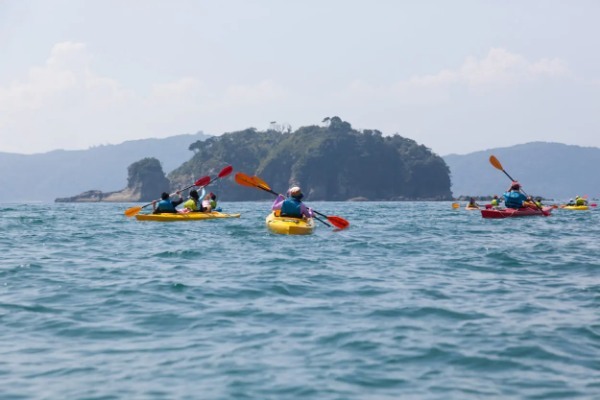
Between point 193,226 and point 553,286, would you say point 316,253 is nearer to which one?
point 553,286

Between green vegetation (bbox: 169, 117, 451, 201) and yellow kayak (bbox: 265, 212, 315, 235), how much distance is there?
15369 cm

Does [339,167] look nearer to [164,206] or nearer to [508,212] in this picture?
[508,212]

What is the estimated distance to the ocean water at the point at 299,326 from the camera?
6.10 m

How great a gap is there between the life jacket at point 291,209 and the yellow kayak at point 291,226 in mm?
160

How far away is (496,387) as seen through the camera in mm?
6020

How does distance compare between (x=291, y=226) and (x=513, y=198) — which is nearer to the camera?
(x=291, y=226)

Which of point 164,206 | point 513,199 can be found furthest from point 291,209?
point 513,199

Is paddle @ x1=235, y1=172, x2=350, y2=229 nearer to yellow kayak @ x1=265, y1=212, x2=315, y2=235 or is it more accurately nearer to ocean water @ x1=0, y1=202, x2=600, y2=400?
yellow kayak @ x1=265, y1=212, x2=315, y2=235

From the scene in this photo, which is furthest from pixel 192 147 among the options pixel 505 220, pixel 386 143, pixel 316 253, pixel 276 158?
pixel 316 253

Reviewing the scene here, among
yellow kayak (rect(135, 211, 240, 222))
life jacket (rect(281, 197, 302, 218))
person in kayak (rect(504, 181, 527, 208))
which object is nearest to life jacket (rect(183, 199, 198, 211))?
yellow kayak (rect(135, 211, 240, 222))

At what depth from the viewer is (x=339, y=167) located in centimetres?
18038

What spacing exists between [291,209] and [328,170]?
158 metres

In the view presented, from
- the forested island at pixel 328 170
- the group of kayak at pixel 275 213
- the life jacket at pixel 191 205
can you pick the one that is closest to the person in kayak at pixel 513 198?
the group of kayak at pixel 275 213

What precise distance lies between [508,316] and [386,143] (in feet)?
600
